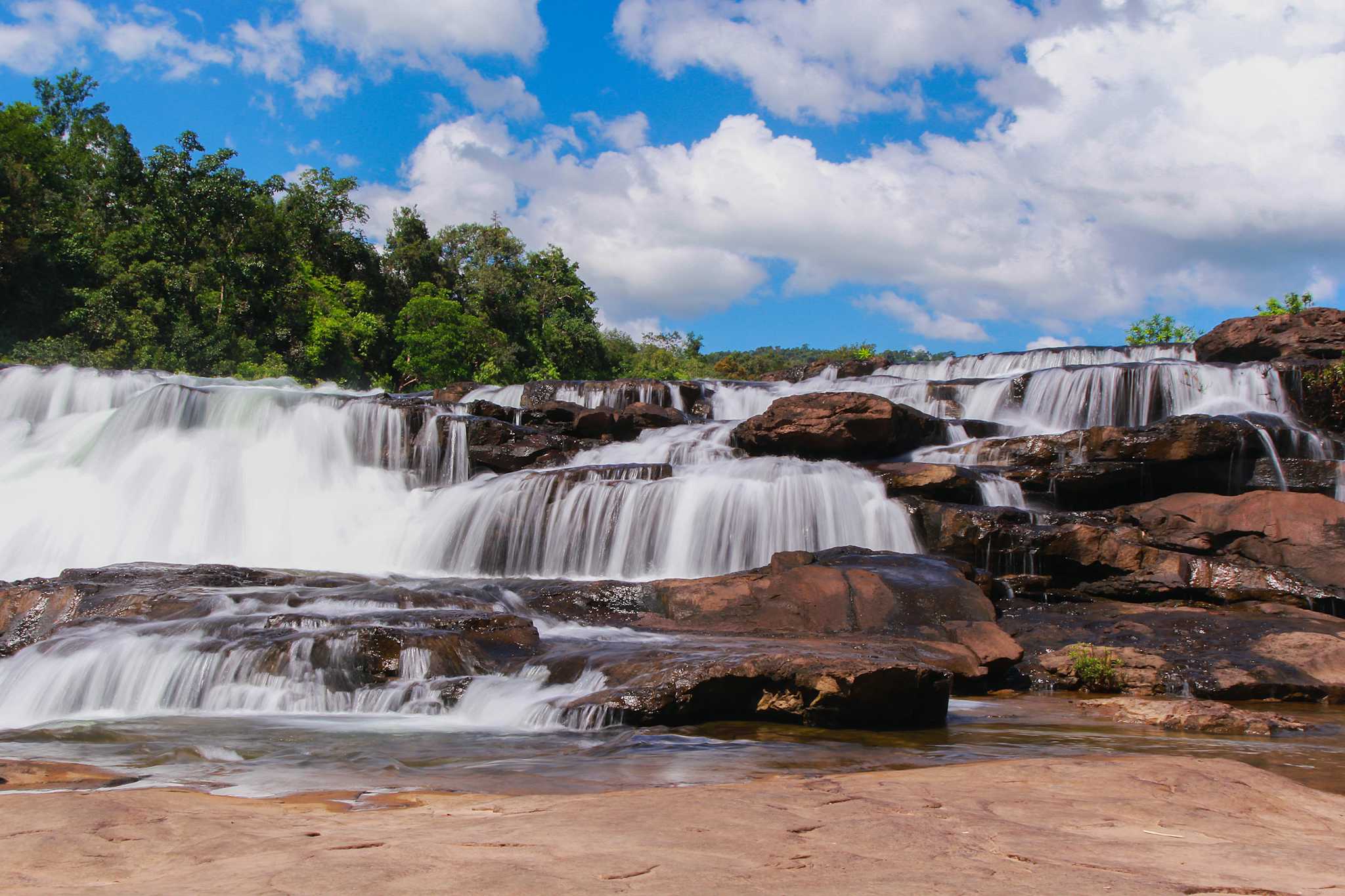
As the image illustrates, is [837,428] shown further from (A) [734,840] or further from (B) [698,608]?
(A) [734,840]

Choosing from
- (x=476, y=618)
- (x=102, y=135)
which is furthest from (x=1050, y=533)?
(x=102, y=135)

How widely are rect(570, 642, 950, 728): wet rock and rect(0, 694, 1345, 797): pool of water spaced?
22 cm

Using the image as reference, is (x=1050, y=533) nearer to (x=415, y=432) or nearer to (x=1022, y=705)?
(x=1022, y=705)

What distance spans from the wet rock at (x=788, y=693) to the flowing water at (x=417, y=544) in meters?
0.29

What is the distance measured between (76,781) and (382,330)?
135 feet

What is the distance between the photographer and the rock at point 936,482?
16844 mm

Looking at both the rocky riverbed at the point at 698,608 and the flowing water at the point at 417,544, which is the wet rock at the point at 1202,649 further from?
the flowing water at the point at 417,544

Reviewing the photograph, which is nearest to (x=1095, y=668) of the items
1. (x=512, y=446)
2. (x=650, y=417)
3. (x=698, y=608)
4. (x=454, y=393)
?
(x=698, y=608)

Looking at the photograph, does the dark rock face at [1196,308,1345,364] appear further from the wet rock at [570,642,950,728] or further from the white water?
the wet rock at [570,642,950,728]

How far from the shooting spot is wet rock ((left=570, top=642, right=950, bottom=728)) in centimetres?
856

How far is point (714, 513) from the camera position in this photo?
55.9 feet

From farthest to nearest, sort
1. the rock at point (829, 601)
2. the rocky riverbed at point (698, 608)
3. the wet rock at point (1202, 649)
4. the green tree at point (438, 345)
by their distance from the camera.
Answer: the green tree at point (438, 345) → the rock at point (829, 601) → the wet rock at point (1202, 649) → the rocky riverbed at point (698, 608)

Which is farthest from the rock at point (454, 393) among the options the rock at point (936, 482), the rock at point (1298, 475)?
the rock at point (1298, 475)

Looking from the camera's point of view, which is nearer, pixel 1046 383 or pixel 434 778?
pixel 434 778
